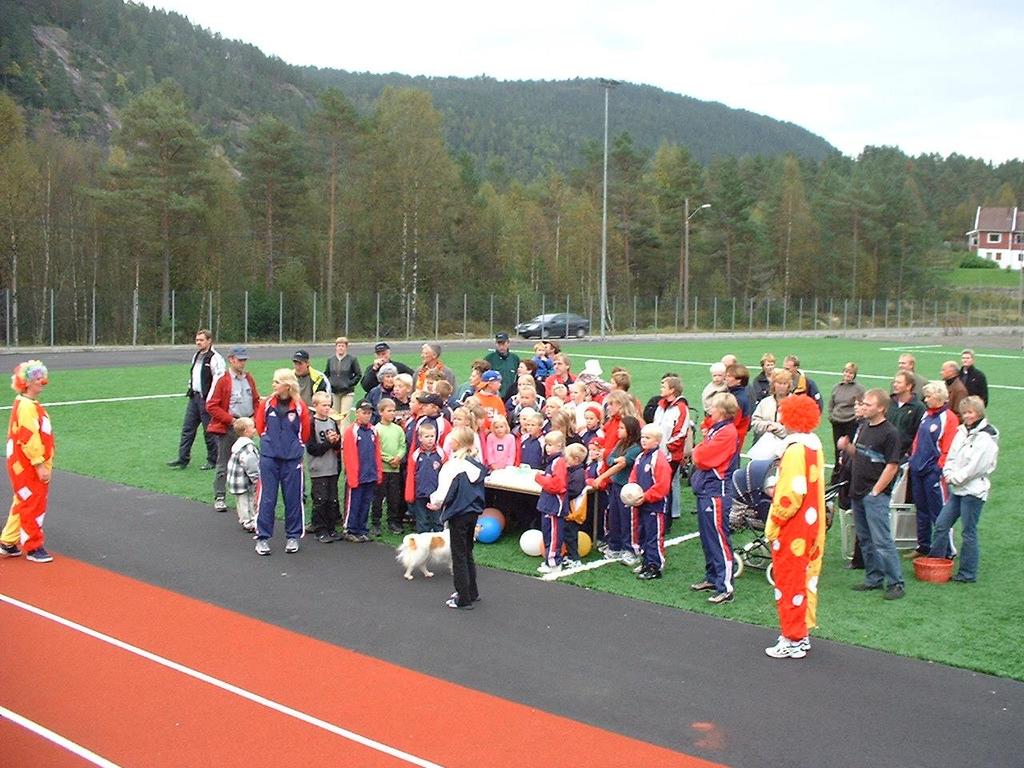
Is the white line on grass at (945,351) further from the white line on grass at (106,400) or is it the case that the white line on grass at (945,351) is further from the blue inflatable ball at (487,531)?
the blue inflatable ball at (487,531)

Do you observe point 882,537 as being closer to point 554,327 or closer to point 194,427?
point 194,427

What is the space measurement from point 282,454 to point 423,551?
1.94 m

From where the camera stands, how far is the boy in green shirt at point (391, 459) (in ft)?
36.6

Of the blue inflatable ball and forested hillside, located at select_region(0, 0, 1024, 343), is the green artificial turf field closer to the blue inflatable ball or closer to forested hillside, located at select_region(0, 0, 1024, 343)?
the blue inflatable ball

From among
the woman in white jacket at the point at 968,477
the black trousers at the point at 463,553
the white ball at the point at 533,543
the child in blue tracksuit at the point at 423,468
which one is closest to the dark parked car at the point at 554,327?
the child in blue tracksuit at the point at 423,468

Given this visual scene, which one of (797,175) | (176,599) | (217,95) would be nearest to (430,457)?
(176,599)

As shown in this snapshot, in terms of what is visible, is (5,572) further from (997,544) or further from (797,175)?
(797,175)

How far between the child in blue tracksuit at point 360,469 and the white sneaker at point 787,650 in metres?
4.81

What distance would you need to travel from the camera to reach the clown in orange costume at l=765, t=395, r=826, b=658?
24.4ft

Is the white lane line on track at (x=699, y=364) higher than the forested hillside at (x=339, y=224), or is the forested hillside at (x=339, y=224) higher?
the forested hillside at (x=339, y=224)

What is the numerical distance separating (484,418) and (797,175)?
283 feet

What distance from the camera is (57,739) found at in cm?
609

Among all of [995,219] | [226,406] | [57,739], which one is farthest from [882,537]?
[995,219]

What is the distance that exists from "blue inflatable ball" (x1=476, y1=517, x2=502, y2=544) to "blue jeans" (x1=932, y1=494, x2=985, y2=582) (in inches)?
177
